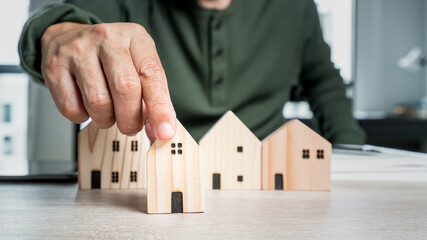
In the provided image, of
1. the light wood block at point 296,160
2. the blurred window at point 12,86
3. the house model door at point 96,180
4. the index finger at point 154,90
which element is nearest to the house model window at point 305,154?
the light wood block at point 296,160

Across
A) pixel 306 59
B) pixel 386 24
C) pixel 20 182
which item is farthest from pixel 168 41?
pixel 386 24

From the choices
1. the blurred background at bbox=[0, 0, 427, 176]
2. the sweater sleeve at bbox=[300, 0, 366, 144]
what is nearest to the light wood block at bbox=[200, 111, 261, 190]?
the sweater sleeve at bbox=[300, 0, 366, 144]

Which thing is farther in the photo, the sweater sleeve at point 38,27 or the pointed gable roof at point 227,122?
the sweater sleeve at point 38,27

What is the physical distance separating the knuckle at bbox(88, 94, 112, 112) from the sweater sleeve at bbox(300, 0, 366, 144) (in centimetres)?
107

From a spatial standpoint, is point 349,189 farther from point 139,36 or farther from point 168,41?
point 168,41

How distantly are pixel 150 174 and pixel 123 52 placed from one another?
20 centimetres

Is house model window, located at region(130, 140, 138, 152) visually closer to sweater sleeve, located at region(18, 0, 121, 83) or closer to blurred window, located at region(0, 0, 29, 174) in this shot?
sweater sleeve, located at region(18, 0, 121, 83)

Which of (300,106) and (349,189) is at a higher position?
(300,106)

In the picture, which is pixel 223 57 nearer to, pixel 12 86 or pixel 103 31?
pixel 103 31

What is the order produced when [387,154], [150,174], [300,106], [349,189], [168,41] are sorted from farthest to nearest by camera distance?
[300,106] < [168,41] < [387,154] < [349,189] < [150,174]

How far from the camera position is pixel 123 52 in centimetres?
51

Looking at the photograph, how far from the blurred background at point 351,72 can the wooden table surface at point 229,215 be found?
2501 millimetres

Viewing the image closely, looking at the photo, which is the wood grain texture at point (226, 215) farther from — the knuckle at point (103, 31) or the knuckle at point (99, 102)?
the knuckle at point (103, 31)

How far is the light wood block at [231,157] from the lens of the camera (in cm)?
60
